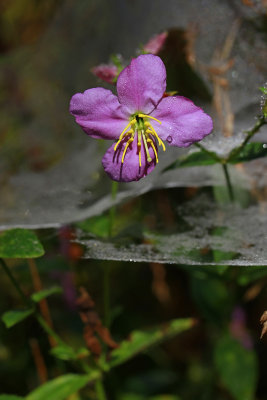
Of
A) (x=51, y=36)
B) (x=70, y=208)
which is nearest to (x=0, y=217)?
(x=70, y=208)

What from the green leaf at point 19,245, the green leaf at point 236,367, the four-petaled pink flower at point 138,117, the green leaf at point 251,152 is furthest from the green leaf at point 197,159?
the green leaf at point 236,367

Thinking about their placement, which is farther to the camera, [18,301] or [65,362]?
[18,301]

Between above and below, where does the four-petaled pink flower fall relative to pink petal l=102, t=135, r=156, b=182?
above

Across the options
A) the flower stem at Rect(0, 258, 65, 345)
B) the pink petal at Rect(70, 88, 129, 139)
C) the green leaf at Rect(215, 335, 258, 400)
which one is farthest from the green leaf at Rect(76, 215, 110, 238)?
the green leaf at Rect(215, 335, 258, 400)

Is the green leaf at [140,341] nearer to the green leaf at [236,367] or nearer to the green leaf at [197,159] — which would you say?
the green leaf at [236,367]

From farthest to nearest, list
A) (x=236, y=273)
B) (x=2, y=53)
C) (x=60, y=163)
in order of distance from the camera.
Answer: (x=2, y=53) → (x=60, y=163) → (x=236, y=273)

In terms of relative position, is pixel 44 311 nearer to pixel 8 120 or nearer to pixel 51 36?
pixel 8 120

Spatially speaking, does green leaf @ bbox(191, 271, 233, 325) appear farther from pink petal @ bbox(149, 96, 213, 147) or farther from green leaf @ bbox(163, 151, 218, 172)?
pink petal @ bbox(149, 96, 213, 147)
